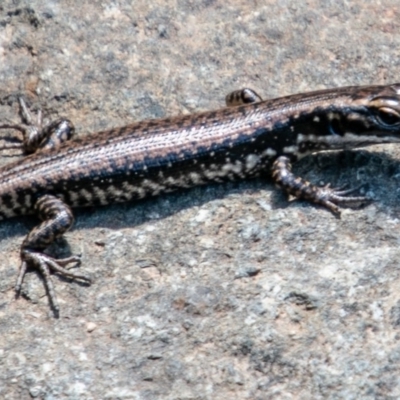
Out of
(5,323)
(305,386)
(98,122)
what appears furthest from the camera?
(98,122)

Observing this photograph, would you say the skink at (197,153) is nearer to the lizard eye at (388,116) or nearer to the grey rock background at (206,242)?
the lizard eye at (388,116)

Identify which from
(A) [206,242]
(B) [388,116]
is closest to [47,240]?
(A) [206,242]

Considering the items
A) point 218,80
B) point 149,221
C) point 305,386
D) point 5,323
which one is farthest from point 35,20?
point 305,386

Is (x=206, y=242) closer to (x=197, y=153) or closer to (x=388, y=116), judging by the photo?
(x=197, y=153)

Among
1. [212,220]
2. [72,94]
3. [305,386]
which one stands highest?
[72,94]

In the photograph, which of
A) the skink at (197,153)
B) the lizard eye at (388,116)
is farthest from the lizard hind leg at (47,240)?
the lizard eye at (388,116)

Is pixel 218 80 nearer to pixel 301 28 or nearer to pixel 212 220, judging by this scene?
pixel 301 28
